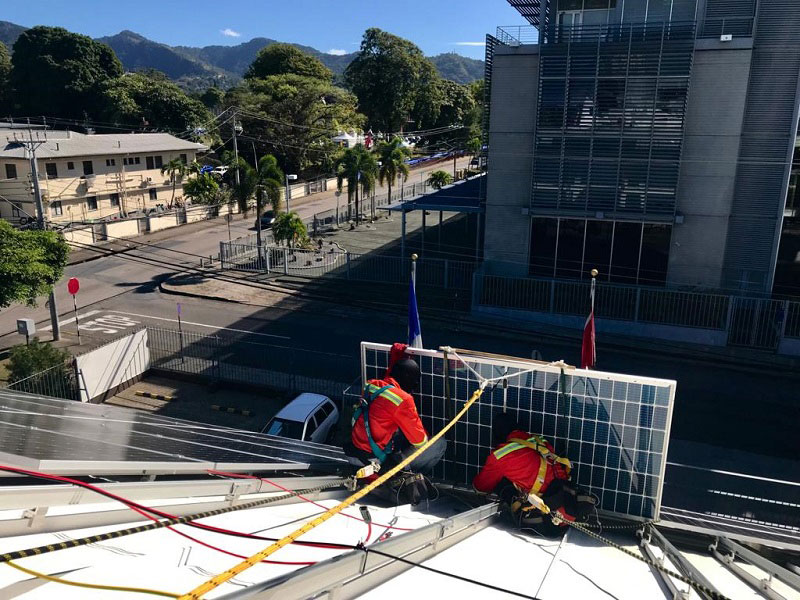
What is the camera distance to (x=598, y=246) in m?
22.7

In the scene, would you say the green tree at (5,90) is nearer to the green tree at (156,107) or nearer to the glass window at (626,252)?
the green tree at (156,107)

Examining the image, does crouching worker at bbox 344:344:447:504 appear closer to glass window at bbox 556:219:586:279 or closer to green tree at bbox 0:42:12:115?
glass window at bbox 556:219:586:279

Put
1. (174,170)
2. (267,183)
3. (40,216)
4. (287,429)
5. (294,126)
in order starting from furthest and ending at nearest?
(294,126) → (174,170) → (267,183) → (40,216) → (287,429)

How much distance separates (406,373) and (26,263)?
1424 centimetres

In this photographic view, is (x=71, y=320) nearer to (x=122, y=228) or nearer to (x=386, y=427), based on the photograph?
(x=122, y=228)

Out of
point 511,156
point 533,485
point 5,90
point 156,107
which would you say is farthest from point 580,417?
point 5,90

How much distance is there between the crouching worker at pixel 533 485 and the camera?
20.0 ft

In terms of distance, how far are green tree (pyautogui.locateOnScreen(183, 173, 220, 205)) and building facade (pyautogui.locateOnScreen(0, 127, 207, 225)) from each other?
2.73 m

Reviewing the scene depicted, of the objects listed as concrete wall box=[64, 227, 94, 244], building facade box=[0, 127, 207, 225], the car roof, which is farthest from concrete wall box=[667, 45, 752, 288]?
building facade box=[0, 127, 207, 225]

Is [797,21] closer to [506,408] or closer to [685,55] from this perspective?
[685,55]

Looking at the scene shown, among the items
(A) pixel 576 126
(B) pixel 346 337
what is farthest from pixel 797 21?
(B) pixel 346 337

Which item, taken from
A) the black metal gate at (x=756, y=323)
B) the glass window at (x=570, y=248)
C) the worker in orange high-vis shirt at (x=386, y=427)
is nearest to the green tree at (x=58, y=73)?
the glass window at (x=570, y=248)

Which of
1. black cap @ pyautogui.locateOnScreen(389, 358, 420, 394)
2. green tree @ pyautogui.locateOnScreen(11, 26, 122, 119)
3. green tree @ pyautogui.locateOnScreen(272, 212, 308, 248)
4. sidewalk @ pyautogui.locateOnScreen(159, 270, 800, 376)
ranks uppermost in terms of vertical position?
green tree @ pyautogui.locateOnScreen(11, 26, 122, 119)

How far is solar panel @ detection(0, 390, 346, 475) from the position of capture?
5352 mm
